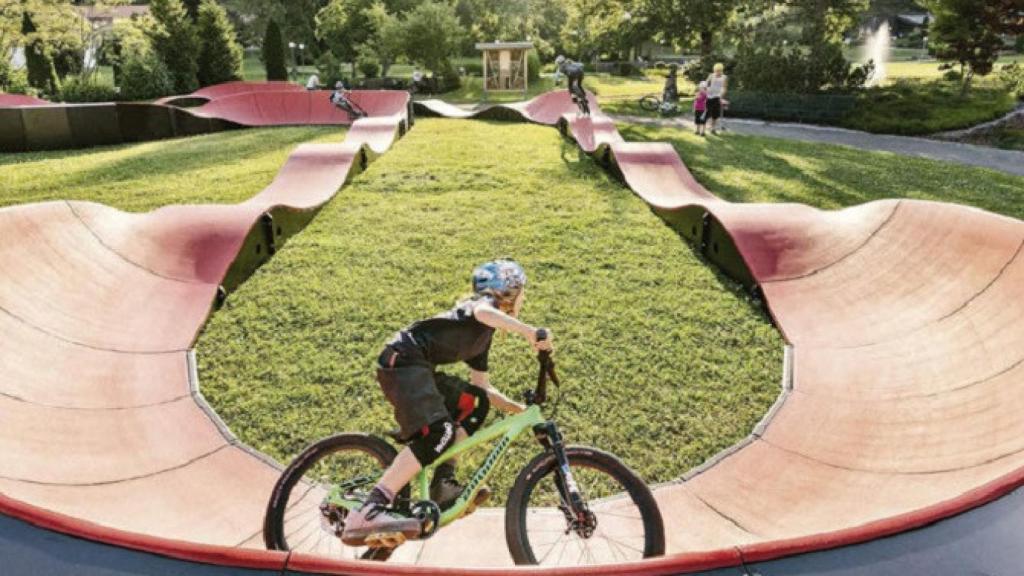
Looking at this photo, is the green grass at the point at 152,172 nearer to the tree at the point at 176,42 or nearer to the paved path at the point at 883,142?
the paved path at the point at 883,142

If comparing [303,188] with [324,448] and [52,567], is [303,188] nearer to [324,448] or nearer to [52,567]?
[324,448]

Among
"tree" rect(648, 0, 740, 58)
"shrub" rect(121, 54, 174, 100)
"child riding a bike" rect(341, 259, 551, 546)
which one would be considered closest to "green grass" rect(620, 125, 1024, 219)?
"child riding a bike" rect(341, 259, 551, 546)

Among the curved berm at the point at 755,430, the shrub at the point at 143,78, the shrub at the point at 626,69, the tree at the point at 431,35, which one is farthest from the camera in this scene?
the shrub at the point at 626,69

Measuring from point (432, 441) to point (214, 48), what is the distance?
39.5 metres

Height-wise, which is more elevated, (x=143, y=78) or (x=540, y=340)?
(x=143, y=78)

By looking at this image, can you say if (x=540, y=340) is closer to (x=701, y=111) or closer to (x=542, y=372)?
(x=542, y=372)

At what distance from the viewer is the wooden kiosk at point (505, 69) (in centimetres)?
3816

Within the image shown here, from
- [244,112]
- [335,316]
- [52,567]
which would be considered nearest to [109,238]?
[335,316]

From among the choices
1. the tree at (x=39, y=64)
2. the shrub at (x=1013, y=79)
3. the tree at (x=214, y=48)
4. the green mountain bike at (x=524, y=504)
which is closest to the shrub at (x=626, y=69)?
the shrub at (x=1013, y=79)

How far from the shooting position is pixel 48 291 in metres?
6.56

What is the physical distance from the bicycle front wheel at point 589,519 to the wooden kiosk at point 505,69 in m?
35.1

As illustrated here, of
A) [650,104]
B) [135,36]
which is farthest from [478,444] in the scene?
[135,36]

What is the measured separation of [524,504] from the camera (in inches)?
140

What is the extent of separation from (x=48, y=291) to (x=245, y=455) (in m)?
3.04
